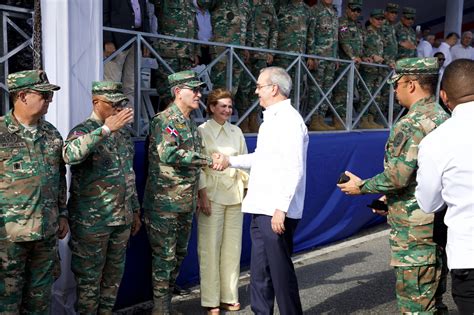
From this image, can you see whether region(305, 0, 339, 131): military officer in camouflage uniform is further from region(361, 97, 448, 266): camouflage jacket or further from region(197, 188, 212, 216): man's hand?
region(361, 97, 448, 266): camouflage jacket

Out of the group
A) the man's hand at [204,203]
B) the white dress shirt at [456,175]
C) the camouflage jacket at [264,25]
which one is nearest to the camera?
the white dress shirt at [456,175]

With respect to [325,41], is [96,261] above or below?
below

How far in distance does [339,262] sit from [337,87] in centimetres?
261

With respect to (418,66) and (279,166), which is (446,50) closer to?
(418,66)

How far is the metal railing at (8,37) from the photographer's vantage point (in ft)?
10.9

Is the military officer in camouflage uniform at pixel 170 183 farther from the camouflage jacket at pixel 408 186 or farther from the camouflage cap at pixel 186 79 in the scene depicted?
the camouflage jacket at pixel 408 186

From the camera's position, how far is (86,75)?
11.0ft

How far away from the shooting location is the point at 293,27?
639cm

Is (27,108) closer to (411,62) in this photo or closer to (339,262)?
(411,62)

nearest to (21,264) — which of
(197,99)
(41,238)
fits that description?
(41,238)

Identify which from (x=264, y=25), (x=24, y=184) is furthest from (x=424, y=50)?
(x=24, y=184)

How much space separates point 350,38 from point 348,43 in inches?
2.8

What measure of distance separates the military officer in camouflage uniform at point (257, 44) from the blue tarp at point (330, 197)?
0.64 m

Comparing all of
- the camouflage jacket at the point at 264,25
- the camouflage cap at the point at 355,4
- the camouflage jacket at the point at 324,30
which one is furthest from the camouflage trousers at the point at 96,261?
the camouflage cap at the point at 355,4
